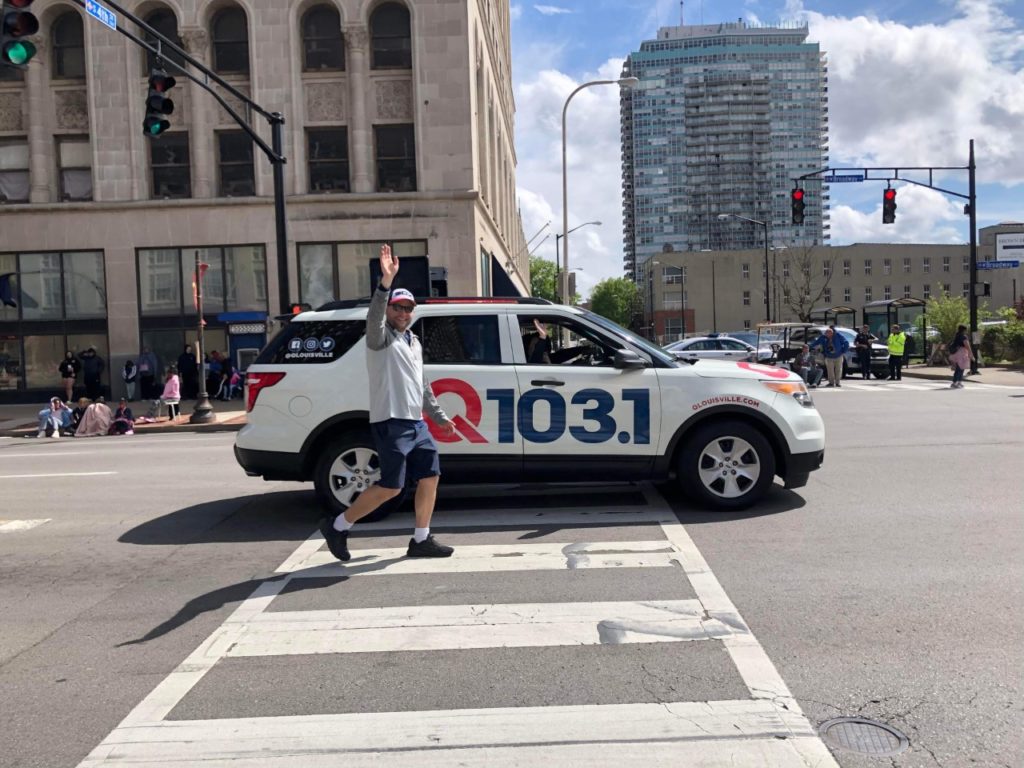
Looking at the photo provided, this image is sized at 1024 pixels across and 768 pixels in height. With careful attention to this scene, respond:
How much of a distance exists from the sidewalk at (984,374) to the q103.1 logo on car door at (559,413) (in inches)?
727

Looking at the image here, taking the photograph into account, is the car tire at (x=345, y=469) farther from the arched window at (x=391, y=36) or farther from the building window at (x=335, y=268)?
the arched window at (x=391, y=36)

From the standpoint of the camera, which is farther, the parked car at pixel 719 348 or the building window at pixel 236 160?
the parked car at pixel 719 348

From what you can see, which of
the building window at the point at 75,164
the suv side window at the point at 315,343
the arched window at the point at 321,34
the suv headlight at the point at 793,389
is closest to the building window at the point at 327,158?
the arched window at the point at 321,34

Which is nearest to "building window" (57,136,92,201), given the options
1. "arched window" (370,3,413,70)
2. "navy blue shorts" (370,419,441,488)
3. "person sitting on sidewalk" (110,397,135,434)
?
"arched window" (370,3,413,70)

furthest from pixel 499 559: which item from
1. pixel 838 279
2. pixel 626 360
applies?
pixel 838 279

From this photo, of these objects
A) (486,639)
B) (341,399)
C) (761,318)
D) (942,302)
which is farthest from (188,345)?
(761,318)

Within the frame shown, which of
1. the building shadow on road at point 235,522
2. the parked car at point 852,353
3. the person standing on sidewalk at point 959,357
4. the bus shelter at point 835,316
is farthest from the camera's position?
the bus shelter at point 835,316

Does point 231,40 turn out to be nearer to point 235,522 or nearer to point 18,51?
point 18,51

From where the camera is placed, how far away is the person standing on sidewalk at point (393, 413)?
5.36 metres

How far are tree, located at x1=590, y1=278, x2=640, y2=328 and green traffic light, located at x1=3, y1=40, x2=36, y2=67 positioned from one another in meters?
108

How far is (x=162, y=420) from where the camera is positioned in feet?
61.9

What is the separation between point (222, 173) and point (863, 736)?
25.3m

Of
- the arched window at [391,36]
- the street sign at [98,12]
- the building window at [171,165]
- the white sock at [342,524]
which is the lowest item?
the white sock at [342,524]

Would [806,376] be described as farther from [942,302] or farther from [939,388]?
[942,302]
